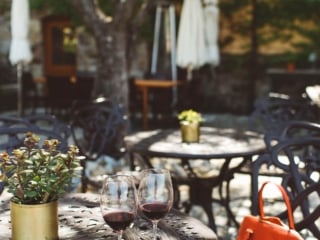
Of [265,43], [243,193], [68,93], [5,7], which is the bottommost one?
[243,193]

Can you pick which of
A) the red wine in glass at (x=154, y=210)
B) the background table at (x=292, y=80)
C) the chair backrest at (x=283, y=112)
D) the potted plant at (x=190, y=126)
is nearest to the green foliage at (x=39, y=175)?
the red wine in glass at (x=154, y=210)

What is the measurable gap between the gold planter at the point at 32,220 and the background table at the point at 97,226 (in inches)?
6.0

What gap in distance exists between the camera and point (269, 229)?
163 cm

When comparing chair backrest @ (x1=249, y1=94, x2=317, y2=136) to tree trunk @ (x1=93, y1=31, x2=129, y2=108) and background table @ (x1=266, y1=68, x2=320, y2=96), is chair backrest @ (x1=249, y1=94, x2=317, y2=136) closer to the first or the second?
tree trunk @ (x1=93, y1=31, x2=129, y2=108)

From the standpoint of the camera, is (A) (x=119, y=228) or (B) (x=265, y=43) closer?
(A) (x=119, y=228)

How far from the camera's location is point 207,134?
4203 mm

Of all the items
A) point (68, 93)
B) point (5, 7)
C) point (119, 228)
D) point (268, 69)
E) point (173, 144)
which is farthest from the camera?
point (5, 7)

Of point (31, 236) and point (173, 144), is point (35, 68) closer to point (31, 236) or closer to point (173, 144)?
point (173, 144)

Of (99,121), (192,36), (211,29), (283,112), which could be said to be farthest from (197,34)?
(99,121)

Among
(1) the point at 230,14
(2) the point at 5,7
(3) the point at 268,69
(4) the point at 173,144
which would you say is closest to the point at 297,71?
(3) the point at 268,69

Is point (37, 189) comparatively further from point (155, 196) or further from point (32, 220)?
point (155, 196)

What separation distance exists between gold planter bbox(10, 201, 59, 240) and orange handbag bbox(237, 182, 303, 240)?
578 mm

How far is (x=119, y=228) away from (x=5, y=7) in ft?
36.4

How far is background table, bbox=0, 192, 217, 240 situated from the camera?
183 cm
